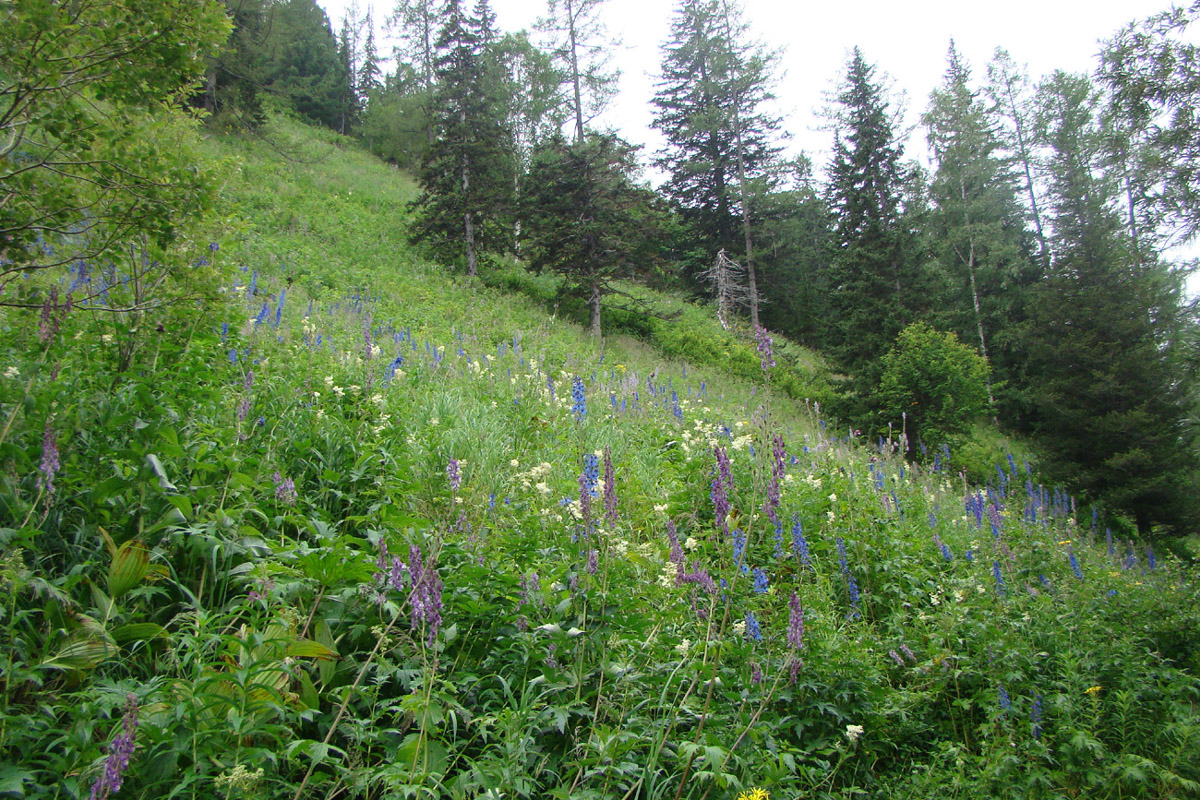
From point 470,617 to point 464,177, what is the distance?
17043 mm

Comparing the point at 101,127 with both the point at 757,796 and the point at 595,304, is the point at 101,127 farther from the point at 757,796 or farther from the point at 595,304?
the point at 595,304

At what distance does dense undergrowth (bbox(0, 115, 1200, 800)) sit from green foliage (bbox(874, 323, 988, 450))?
11500 millimetres

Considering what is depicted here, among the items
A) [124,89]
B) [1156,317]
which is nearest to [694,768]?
[124,89]

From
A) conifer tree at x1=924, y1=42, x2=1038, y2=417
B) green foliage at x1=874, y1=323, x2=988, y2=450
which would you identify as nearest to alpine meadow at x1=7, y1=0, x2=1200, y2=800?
green foliage at x1=874, y1=323, x2=988, y2=450

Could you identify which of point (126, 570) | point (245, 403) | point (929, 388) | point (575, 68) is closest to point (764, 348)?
point (126, 570)

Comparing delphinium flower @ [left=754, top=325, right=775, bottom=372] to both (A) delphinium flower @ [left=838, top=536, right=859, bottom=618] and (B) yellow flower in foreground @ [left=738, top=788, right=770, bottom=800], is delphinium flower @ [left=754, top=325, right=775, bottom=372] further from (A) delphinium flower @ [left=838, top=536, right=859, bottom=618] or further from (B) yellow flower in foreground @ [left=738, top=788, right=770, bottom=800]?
(A) delphinium flower @ [left=838, top=536, right=859, bottom=618]

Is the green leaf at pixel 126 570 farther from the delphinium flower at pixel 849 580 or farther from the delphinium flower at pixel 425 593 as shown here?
the delphinium flower at pixel 849 580

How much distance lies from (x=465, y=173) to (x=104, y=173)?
15714mm

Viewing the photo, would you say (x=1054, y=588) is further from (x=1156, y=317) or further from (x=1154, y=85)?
(x=1156, y=317)

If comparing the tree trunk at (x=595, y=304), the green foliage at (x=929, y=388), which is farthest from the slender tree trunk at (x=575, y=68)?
the green foliage at (x=929, y=388)

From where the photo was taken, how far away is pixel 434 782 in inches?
69.7

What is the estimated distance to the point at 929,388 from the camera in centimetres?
1561

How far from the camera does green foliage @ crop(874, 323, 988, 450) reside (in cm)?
1537

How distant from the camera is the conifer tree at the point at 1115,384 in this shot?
13609 millimetres
